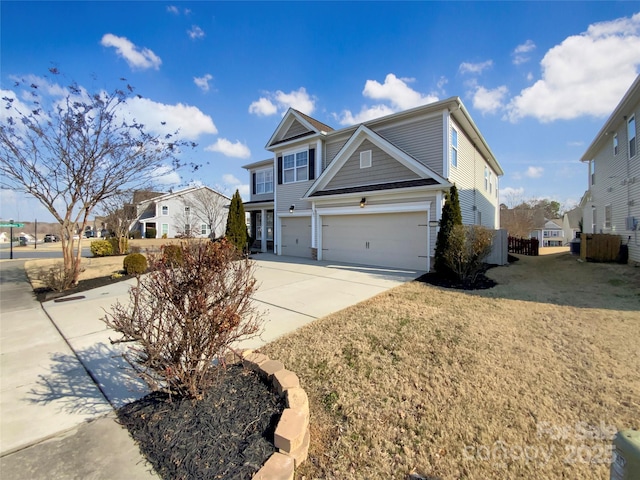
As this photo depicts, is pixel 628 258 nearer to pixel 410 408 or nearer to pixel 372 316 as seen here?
pixel 372 316

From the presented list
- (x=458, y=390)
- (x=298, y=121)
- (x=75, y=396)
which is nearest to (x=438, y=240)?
(x=458, y=390)

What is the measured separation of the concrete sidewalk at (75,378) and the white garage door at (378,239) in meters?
3.41

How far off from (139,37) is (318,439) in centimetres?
1076

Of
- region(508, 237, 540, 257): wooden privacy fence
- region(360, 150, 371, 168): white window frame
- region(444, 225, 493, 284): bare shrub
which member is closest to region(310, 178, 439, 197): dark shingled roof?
region(360, 150, 371, 168): white window frame

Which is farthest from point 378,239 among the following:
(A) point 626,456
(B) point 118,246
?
(B) point 118,246

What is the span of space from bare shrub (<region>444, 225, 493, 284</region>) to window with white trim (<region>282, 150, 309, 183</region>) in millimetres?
8862

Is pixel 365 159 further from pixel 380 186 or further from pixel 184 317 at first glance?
pixel 184 317

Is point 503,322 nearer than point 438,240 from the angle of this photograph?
Yes

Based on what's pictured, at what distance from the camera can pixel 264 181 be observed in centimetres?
1931

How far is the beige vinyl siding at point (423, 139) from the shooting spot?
35.3 ft

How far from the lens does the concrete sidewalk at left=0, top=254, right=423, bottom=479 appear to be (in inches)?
88.0

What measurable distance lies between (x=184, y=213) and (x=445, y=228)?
1184 inches

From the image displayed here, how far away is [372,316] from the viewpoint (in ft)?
17.4

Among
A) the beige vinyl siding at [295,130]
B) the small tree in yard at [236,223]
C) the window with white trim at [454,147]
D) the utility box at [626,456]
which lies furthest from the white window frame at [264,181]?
the utility box at [626,456]
